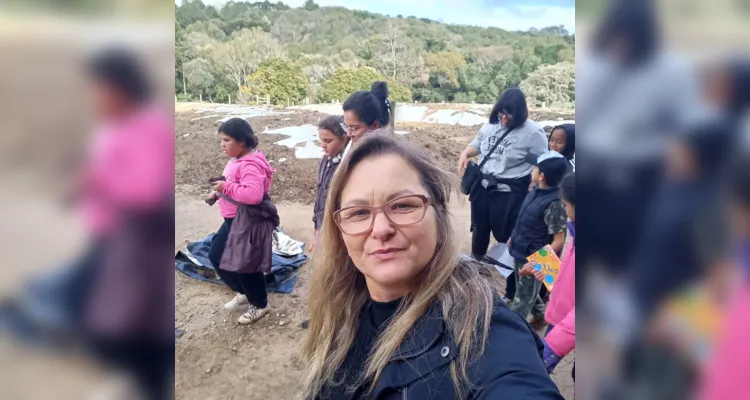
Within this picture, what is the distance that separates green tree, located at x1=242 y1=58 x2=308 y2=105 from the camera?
9.24 metres

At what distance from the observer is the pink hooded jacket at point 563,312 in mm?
1574

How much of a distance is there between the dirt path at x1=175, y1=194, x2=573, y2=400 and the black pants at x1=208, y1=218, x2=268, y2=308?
0.63ft

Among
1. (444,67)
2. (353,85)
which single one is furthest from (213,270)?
(444,67)

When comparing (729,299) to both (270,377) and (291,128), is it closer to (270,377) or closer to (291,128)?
(270,377)

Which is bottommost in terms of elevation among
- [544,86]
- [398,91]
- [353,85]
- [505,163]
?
[505,163]

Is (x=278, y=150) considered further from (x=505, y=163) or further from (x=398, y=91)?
(x=505, y=163)

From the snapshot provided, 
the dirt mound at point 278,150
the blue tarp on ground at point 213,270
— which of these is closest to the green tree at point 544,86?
the dirt mound at point 278,150

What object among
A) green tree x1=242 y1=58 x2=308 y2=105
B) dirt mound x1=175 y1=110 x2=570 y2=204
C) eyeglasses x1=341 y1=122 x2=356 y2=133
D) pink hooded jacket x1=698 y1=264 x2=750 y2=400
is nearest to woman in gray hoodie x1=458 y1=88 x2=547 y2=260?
eyeglasses x1=341 y1=122 x2=356 y2=133

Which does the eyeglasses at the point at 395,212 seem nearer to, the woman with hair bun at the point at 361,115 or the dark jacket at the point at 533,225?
the dark jacket at the point at 533,225

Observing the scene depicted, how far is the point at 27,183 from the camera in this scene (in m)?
0.40

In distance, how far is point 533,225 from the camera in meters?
2.62

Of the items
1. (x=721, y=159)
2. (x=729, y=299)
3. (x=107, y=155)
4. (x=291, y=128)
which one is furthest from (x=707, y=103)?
(x=291, y=128)

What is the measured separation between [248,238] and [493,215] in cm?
183

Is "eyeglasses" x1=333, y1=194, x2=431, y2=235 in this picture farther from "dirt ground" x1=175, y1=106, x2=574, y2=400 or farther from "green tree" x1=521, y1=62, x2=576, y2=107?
"green tree" x1=521, y1=62, x2=576, y2=107
